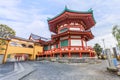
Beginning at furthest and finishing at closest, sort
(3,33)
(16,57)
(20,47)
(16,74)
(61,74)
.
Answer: (16,57) → (20,47) → (3,33) → (61,74) → (16,74)

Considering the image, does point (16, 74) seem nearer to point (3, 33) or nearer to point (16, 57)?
point (3, 33)

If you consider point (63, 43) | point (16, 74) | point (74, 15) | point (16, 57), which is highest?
point (74, 15)

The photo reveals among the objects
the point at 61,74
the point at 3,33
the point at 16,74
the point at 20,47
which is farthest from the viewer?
the point at 20,47

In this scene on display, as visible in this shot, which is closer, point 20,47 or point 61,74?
point 61,74

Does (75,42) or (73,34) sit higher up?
(73,34)

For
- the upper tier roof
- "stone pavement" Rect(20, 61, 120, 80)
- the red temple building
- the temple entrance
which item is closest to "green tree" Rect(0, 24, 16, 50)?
the red temple building

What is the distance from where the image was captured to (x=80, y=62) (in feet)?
46.9

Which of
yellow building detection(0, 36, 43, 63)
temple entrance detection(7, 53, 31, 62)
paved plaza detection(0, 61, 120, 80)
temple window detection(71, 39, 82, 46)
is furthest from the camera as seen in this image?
temple entrance detection(7, 53, 31, 62)

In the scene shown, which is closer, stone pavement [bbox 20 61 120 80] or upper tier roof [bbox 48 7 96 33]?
stone pavement [bbox 20 61 120 80]

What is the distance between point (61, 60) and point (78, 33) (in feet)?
19.1

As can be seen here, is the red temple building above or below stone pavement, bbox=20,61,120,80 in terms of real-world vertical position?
above

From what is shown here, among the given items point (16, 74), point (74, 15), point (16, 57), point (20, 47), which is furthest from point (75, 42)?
point (16, 57)

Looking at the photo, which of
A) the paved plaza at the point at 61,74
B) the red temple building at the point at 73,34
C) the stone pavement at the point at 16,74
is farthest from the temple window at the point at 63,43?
the stone pavement at the point at 16,74

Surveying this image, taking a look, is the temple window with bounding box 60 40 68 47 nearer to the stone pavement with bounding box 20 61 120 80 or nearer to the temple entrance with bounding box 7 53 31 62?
the stone pavement with bounding box 20 61 120 80
